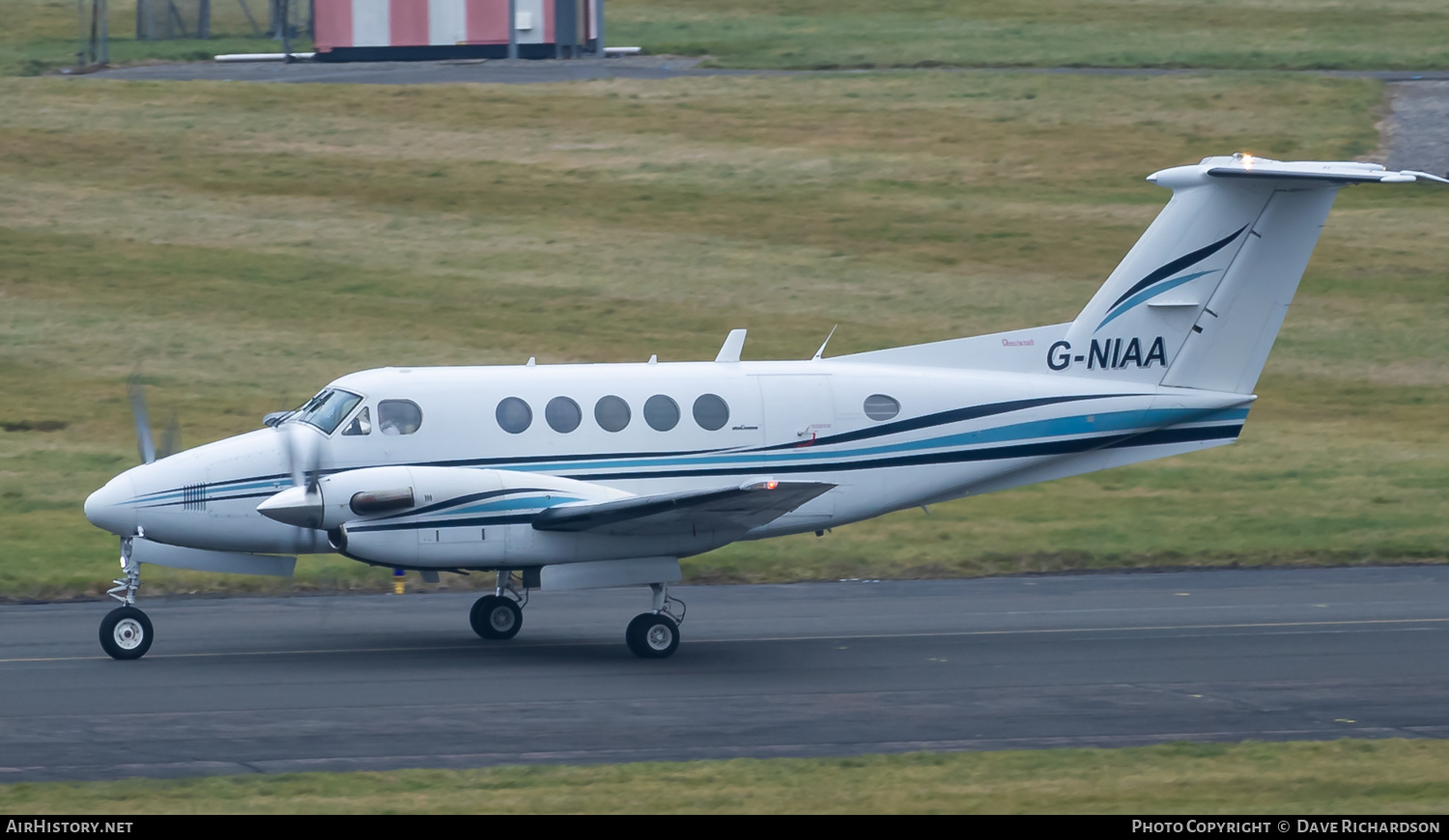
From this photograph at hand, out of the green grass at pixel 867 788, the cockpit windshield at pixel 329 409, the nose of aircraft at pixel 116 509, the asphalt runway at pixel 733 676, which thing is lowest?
the green grass at pixel 867 788

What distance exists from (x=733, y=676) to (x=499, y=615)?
10.0ft

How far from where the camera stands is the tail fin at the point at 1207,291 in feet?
57.0

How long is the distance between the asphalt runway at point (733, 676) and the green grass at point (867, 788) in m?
0.44

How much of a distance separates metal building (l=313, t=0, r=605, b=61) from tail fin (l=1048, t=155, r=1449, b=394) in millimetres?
31600

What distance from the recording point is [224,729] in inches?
491

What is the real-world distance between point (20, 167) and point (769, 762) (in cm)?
3208

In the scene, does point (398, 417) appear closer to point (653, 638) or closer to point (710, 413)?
point (710, 413)

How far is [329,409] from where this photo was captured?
15.7 metres

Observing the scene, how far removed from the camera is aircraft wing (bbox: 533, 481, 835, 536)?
14508 mm

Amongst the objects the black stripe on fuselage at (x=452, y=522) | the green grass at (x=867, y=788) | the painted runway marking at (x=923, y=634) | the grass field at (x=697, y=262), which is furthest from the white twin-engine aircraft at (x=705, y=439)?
the grass field at (x=697, y=262)

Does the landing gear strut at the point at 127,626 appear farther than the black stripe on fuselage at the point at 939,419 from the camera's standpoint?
No

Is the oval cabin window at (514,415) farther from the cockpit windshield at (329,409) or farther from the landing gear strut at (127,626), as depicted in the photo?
the landing gear strut at (127,626)

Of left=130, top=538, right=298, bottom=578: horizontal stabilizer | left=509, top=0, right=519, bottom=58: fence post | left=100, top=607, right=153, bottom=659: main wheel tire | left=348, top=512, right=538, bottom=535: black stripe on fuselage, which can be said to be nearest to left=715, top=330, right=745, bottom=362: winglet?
left=348, top=512, right=538, bottom=535: black stripe on fuselage
